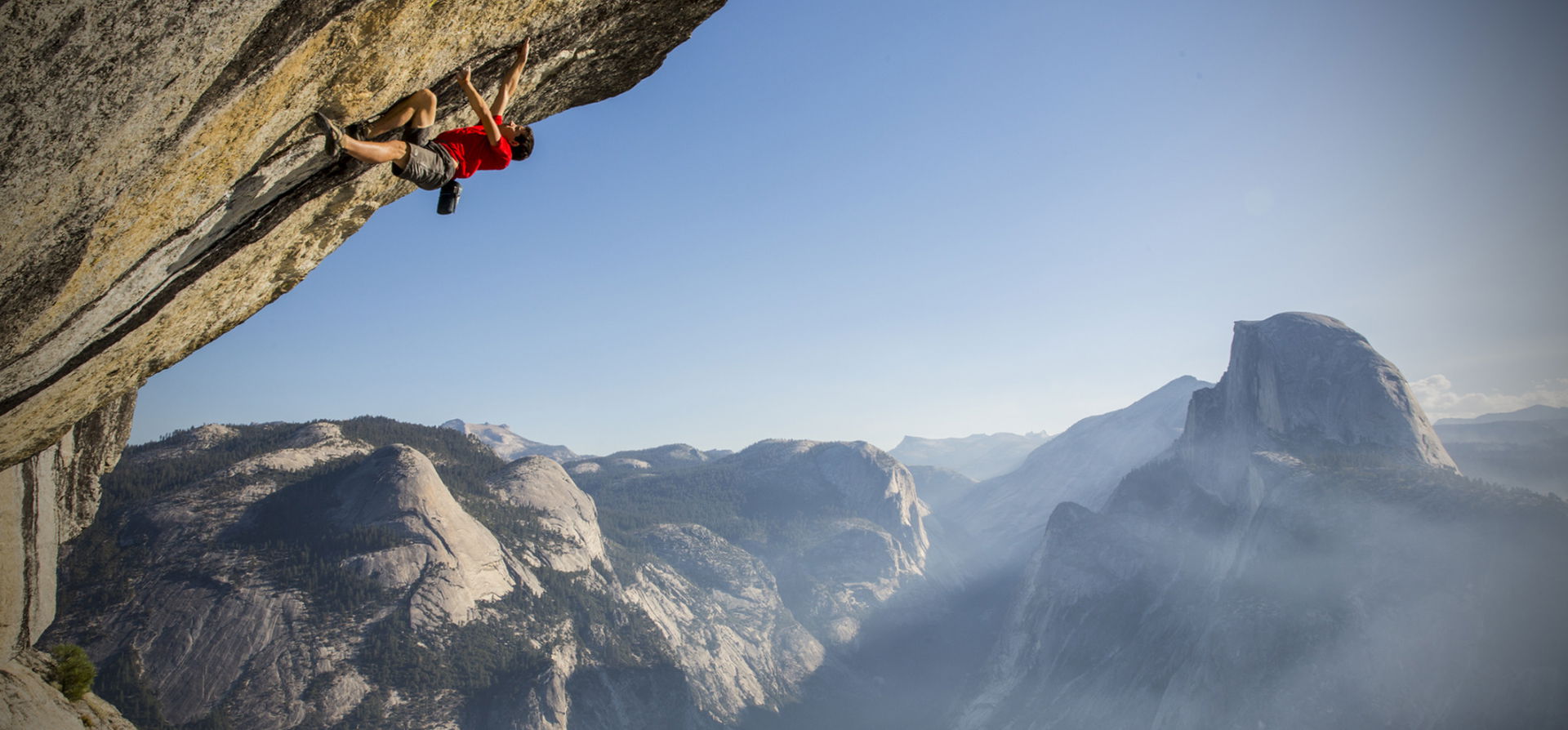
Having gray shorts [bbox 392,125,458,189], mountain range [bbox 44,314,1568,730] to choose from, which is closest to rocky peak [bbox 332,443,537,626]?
mountain range [bbox 44,314,1568,730]

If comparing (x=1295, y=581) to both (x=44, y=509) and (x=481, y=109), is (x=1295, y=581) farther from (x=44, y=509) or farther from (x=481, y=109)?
(x=44, y=509)

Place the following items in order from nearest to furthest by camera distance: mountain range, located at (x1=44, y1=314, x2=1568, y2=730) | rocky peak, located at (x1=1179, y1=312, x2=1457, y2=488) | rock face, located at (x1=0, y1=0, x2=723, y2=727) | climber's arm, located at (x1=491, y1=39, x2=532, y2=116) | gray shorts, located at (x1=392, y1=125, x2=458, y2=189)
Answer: rock face, located at (x1=0, y1=0, x2=723, y2=727)
gray shorts, located at (x1=392, y1=125, x2=458, y2=189)
climber's arm, located at (x1=491, y1=39, x2=532, y2=116)
mountain range, located at (x1=44, y1=314, x2=1568, y2=730)
rocky peak, located at (x1=1179, y1=312, x2=1457, y2=488)

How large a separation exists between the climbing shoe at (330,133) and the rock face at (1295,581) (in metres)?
74.0

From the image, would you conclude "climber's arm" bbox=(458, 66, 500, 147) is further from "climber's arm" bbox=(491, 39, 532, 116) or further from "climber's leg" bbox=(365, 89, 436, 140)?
"climber's leg" bbox=(365, 89, 436, 140)

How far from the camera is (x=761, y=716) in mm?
92188

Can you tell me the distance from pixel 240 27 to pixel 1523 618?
3095 inches

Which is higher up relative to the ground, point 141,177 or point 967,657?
point 141,177

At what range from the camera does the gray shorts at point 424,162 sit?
6.50 meters

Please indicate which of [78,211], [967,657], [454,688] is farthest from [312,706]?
[967,657]

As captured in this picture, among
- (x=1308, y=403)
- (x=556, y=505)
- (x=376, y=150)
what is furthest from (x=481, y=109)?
(x=1308, y=403)

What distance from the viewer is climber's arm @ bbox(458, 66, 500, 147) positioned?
6.22 meters

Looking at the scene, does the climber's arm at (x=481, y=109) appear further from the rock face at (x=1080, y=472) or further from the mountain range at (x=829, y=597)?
the rock face at (x=1080, y=472)

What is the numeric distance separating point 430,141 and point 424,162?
20.5 inches

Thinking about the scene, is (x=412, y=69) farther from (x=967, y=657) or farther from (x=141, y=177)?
(x=967, y=657)
